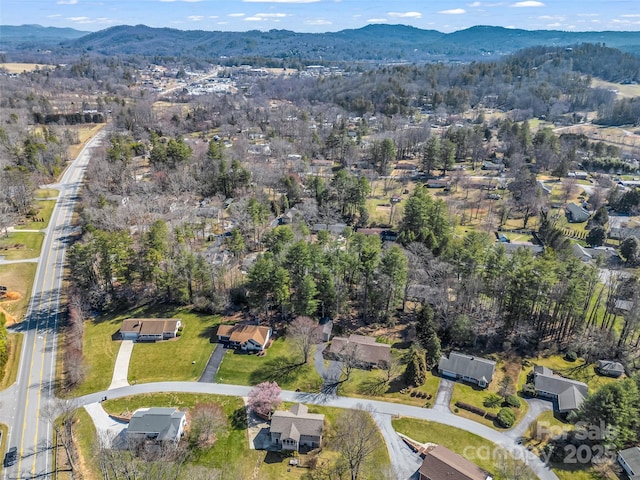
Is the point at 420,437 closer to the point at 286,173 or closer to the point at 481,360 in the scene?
the point at 481,360

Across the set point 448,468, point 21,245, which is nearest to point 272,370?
point 448,468

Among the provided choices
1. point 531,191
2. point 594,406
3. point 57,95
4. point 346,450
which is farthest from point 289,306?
point 57,95

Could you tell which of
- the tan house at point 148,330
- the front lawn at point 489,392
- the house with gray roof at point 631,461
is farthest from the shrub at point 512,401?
the tan house at point 148,330

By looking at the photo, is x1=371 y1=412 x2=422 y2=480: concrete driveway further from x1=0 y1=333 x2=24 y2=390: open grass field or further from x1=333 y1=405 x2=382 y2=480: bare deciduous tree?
x1=0 y1=333 x2=24 y2=390: open grass field

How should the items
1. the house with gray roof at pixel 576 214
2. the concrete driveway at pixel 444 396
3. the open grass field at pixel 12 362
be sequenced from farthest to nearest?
the house with gray roof at pixel 576 214 < the open grass field at pixel 12 362 < the concrete driveway at pixel 444 396

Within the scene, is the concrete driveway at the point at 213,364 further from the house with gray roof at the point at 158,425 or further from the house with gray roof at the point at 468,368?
the house with gray roof at the point at 468,368

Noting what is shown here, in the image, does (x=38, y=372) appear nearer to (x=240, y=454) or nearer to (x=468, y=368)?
(x=240, y=454)
